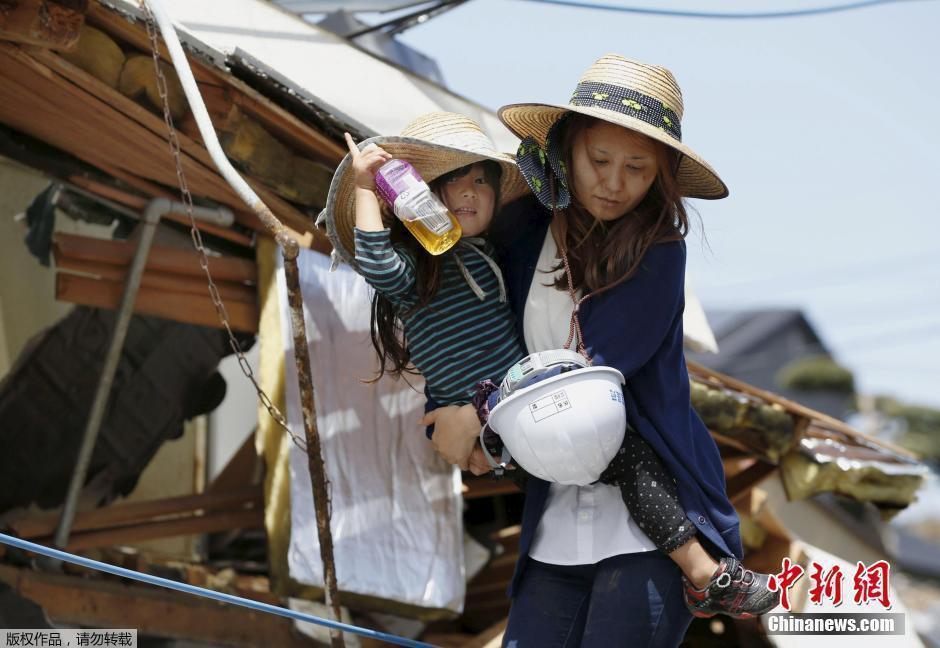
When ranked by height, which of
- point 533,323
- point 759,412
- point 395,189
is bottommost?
point 759,412

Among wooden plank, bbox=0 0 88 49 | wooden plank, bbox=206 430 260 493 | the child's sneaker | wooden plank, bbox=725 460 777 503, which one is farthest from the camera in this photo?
wooden plank, bbox=206 430 260 493

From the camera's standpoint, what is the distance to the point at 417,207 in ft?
8.13

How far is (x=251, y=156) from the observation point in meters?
3.89

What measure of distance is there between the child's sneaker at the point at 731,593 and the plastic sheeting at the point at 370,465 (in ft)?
5.51

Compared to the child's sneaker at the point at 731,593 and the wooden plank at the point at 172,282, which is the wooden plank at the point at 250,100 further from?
the child's sneaker at the point at 731,593

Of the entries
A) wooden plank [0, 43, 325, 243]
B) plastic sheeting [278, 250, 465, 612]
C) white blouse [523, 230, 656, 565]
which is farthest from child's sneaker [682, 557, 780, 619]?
wooden plank [0, 43, 325, 243]

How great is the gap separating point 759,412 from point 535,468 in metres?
2.76

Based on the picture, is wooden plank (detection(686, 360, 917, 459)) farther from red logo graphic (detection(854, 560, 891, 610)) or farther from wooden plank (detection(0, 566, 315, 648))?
wooden plank (detection(0, 566, 315, 648))

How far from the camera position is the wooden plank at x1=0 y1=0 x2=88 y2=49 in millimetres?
3305

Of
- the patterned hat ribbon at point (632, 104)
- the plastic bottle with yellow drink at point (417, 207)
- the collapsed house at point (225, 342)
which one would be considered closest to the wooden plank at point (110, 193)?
the collapsed house at point (225, 342)

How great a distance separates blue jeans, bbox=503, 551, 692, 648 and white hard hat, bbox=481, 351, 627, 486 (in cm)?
27

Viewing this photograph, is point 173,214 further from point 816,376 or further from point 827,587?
point 816,376

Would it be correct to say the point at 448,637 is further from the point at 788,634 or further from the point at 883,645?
the point at 883,645

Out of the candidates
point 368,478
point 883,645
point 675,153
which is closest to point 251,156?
point 368,478
